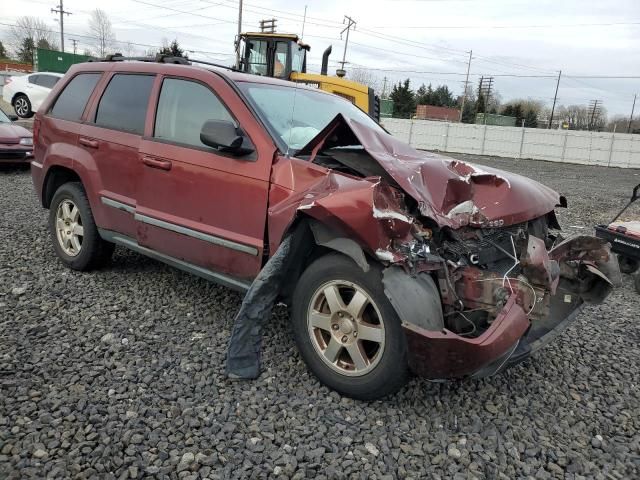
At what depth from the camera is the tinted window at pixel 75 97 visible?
4.73 m

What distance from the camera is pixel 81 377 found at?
3.08 m

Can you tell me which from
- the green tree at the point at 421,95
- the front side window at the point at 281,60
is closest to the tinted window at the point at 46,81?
the front side window at the point at 281,60

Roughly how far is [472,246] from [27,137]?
1020 cm

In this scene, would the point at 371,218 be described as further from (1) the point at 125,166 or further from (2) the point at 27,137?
(2) the point at 27,137

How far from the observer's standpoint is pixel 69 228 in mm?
4879

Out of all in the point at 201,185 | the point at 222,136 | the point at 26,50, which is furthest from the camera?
the point at 26,50

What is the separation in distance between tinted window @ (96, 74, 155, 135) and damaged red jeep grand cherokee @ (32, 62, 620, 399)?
18 mm

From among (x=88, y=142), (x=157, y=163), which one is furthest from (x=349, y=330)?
(x=88, y=142)

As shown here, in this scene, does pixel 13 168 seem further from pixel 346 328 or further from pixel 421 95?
pixel 421 95

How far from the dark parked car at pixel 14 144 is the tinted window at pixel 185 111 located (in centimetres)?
771

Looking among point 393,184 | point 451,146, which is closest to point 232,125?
point 393,184

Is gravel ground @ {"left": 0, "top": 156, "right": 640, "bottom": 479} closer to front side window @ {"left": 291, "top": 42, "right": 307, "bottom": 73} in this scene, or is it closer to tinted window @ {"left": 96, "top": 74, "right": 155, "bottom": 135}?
tinted window @ {"left": 96, "top": 74, "right": 155, "bottom": 135}

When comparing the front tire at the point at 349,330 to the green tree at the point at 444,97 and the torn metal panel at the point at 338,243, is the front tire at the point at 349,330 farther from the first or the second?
the green tree at the point at 444,97

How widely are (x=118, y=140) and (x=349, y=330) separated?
101 inches
